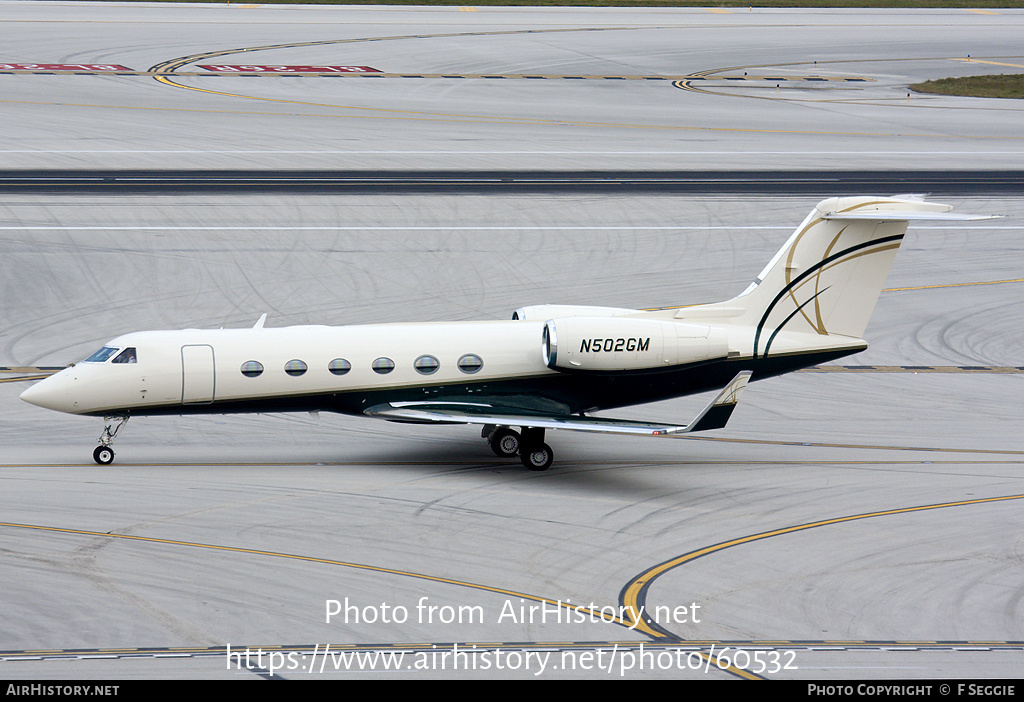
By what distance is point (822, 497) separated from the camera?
Answer: 23812mm

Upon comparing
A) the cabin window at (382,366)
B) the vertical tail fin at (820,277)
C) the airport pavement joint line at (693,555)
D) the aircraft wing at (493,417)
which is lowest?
the airport pavement joint line at (693,555)

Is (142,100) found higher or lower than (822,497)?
higher

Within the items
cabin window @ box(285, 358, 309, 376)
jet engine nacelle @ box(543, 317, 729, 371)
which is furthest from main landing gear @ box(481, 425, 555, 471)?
cabin window @ box(285, 358, 309, 376)

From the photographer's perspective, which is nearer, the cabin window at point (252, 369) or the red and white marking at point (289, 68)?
the cabin window at point (252, 369)

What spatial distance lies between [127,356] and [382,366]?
5250 mm

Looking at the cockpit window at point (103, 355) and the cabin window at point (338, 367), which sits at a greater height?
the cockpit window at point (103, 355)

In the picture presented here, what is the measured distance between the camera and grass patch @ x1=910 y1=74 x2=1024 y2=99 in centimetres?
6438

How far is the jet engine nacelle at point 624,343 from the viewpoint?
969 inches

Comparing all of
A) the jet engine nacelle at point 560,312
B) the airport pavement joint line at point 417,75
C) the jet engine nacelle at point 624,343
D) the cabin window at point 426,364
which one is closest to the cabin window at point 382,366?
the cabin window at point 426,364

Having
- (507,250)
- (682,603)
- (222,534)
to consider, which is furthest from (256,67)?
(682,603)

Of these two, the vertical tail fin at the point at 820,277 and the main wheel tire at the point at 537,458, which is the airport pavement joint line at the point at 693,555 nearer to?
the vertical tail fin at the point at 820,277

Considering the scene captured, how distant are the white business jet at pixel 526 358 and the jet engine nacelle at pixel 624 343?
→ 3 centimetres
